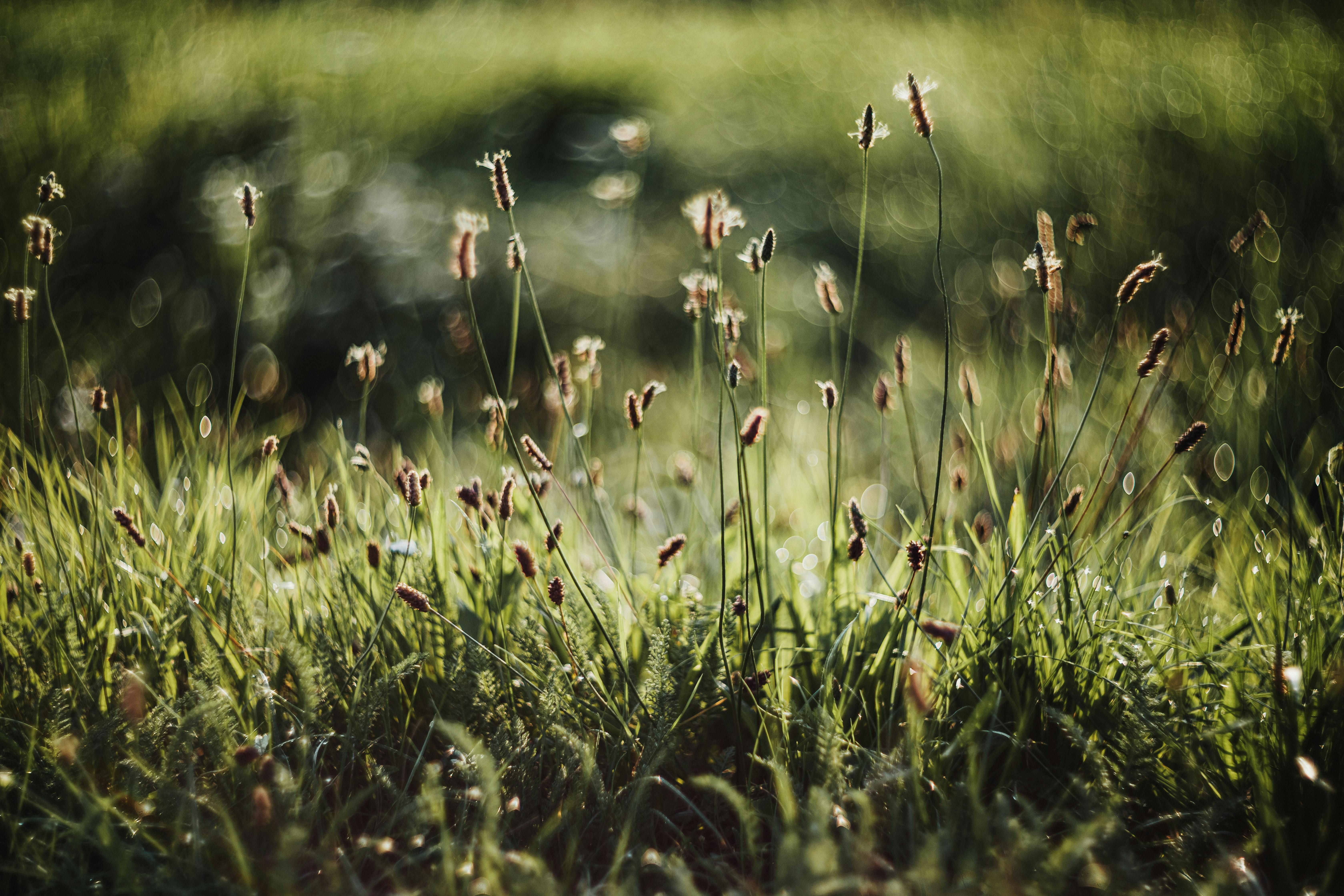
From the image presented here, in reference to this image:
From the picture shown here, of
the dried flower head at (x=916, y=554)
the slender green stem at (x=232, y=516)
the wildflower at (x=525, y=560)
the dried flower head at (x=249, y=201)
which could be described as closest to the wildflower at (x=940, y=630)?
the dried flower head at (x=916, y=554)

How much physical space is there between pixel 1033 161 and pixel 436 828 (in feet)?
12.8

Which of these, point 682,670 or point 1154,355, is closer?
point 1154,355

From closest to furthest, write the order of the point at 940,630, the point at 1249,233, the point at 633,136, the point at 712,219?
the point at 940,630 → the point at 712,219 → the point at 1249,233 → the point at 633,136

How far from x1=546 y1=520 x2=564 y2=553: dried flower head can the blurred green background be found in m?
0.84

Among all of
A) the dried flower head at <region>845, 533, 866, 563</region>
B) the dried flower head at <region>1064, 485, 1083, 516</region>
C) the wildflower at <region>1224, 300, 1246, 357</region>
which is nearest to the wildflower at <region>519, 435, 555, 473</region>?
the dried flower head at <region>845, 533, 866, 563</region>

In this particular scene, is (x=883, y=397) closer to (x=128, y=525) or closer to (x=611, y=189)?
(x=611, y=189)

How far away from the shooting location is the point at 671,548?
127cm

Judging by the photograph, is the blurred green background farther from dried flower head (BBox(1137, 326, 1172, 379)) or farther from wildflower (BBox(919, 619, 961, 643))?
wildflower (BBox(919, 619, 961, 643))

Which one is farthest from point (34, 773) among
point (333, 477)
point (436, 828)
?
point (333, 477)

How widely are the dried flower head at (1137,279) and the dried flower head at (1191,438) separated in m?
0.20

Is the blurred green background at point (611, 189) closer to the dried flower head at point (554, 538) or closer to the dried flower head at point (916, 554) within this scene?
the dried flower head at point (554, 538)

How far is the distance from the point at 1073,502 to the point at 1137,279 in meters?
0.36

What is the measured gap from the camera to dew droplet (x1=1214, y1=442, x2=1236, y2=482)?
6.59 feet

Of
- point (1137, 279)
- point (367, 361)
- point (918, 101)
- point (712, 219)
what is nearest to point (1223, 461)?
point (1137, 279)
